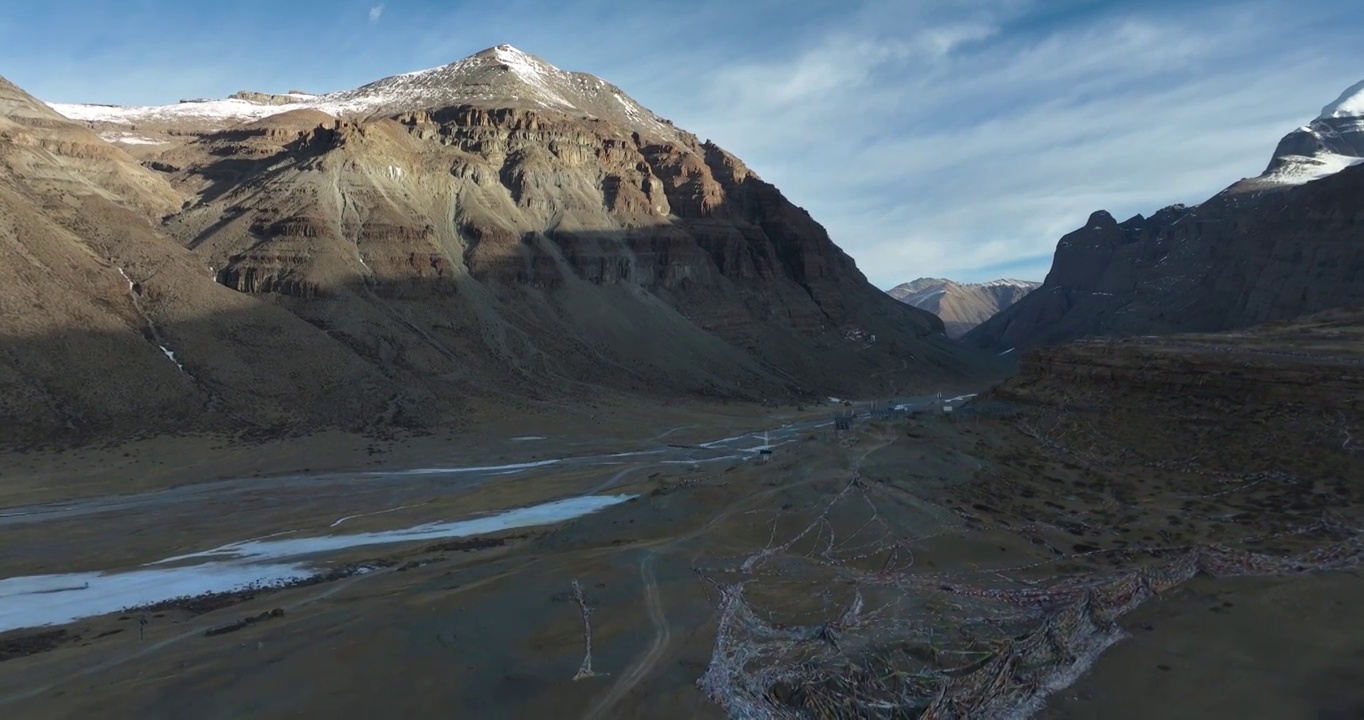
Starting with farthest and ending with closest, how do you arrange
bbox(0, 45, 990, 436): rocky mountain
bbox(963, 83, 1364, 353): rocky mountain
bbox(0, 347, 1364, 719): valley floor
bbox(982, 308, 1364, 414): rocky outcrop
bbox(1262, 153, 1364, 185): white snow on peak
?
bbox(1262, 153, 1364, 185): white snow on peak, bbox(963, 83, 1364, 353): rocky mountain, bbox(0, 45, 990, 436): rocky mountain, bbox(982, 308, 1364, 414): rocky outcrop, bbox(0, 347, 1364, 719): valley floor

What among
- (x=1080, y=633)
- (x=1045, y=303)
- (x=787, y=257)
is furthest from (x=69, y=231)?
(x=1045, y=303)

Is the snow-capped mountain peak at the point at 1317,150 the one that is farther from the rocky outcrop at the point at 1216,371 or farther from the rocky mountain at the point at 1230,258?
the rocky outcrop at the point at 1216,371

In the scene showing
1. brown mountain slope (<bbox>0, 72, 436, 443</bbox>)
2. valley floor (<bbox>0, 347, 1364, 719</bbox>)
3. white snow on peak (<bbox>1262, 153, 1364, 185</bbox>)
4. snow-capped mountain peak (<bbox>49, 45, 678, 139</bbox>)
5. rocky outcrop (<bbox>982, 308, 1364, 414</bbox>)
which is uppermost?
snow-capped mountain peak (<bbox>49, 45, 678, 139</bbox>)

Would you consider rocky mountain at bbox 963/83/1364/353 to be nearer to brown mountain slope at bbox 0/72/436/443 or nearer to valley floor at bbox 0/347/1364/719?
valley floor at bbox 0/347/1364/719

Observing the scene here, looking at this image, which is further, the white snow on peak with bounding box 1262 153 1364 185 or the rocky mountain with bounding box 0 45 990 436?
the white snow on peak with bounding box 1262 153 1364 185

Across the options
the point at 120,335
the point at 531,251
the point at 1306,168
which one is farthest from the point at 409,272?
the point at 1306,168

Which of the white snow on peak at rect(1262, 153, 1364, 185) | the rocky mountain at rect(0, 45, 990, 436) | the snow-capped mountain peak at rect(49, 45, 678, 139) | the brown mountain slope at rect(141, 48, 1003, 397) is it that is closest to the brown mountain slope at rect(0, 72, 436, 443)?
the rocky mountain at rect(0, 45, 990, 436)

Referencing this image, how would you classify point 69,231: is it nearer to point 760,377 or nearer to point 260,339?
point 260,339
